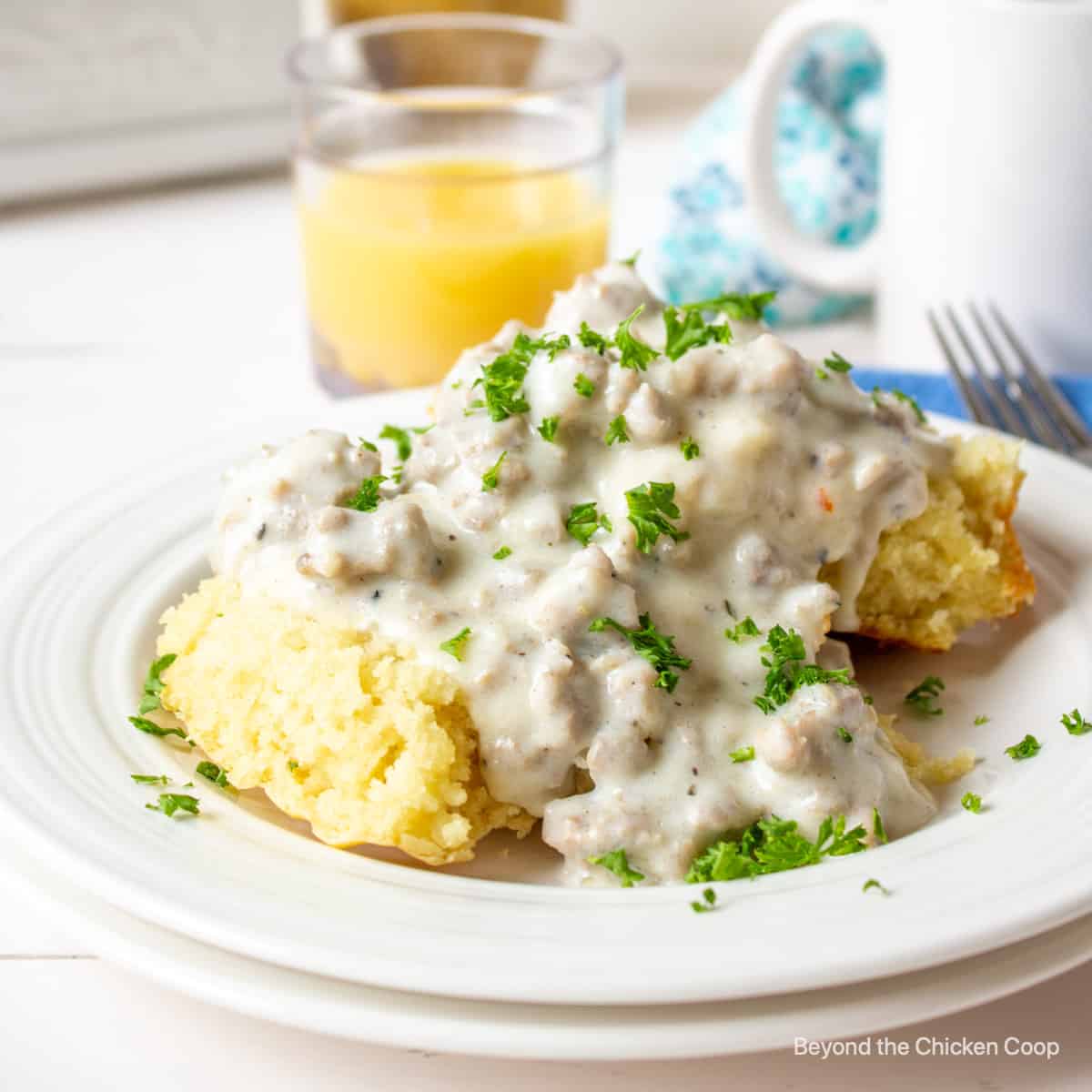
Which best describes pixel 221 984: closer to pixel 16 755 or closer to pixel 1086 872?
pixel 16 755

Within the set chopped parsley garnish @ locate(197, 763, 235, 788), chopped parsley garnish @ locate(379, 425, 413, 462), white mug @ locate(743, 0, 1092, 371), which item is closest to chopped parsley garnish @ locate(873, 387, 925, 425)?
chopped parsley garnish @ locate(379, 425, 413, 462)

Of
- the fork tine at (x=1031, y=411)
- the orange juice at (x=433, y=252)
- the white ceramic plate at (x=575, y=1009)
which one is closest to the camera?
the white ceramic plate at (x=575, y=1009)

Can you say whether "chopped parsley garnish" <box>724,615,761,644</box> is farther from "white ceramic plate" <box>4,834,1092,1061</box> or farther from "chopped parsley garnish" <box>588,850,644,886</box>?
"white ceramic plate" <box>4,834,1092,1061</box>

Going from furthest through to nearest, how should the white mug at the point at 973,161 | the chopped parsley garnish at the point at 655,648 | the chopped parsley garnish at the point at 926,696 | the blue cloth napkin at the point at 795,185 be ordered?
the blue cloth napkin at the point at 795,185 → the white mug at the point at 973,161 → the chopped parsley garnish at the point at 926,696 → the chopped parsley garnish at the point at 655,648

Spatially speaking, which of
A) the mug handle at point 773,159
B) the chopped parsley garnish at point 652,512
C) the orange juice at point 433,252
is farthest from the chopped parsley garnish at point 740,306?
the mug handle at point 773,159

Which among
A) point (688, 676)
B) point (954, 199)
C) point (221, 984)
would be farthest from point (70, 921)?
point (954, 199)

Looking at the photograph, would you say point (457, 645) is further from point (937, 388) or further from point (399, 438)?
point (937, 388)

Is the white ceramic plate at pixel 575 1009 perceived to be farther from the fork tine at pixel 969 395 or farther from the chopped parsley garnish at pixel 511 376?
the fork tine at pixel 969 395
